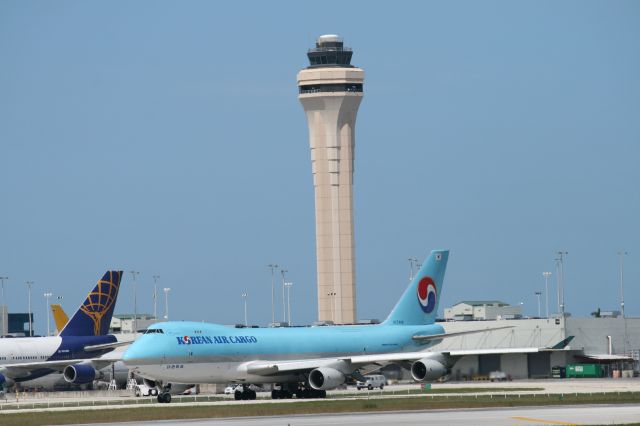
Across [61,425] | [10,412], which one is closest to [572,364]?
[10,412]

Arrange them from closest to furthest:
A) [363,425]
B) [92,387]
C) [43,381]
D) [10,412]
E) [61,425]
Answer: [363,425]
[61,425]
[10,412]
[43,381]
[92,387]

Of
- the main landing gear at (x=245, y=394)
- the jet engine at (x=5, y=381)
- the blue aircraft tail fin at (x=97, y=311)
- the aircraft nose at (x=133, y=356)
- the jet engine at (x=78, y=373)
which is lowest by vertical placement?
the main landing gear at (x=245, y=394)

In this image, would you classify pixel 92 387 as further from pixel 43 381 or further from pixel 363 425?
pixel 363 425

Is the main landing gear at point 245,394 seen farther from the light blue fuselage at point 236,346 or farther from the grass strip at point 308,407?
the grass strip at point 308,407

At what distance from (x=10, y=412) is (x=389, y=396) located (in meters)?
24.0

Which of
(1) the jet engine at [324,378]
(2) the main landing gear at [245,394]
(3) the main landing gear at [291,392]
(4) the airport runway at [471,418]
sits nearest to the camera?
(4) the airport runway at [471,418]

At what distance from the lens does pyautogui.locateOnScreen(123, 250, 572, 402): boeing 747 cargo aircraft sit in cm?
8938

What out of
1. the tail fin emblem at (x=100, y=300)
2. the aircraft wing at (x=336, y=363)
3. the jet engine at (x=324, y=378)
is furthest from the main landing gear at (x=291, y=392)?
the tail fin emblem at (x=100, y=300)

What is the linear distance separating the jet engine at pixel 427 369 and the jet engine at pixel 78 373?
27.6 metres

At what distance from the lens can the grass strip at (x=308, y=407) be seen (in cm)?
7306

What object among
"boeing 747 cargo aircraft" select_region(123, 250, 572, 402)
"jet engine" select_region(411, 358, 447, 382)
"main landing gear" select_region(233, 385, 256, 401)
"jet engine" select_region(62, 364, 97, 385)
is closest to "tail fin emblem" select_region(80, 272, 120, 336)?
"jet engine" select_region(62, 364, 97, 385)

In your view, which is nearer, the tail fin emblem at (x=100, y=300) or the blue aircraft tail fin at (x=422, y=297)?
the blue aircraft tail fin at (x=422, y=297)

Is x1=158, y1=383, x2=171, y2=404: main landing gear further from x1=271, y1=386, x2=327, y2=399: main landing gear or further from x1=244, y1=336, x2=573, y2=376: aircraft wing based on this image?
x1=271, y1=386, x2=327, y2=399: main landing gear

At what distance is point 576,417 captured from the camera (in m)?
64.1
